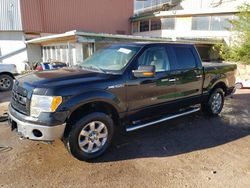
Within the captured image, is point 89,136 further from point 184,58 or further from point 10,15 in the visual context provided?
point 10,15

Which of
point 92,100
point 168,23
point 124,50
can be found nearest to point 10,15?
point 168,23

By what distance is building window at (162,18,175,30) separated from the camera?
23359 millimetres

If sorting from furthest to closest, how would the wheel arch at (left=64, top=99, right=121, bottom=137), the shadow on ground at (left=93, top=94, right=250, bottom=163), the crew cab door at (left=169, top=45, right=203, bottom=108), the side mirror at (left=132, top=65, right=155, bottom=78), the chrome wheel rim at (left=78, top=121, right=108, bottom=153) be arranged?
the crew cab door at (left=169, top=45, right=203, bottom=108), the shadow on ground at (left=93, top=94, right=250, bottom=163), the side mirror at (left=132, top=65, right=155, bottom=78), the chrome wheel rim at (left=78, top=121, right=108, bottom=153), the wheel arch at (left=64, top=99, right=121, bottom=137)

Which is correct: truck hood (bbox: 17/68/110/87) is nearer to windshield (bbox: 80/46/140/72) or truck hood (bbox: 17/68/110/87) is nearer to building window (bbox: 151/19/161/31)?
windshield (bbox: 80/46/140/72)

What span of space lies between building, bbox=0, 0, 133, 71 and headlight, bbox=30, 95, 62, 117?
41.2 feet

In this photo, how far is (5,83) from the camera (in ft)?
32.6

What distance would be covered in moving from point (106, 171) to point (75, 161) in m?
0.59

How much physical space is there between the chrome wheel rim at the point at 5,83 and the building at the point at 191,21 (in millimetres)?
11855

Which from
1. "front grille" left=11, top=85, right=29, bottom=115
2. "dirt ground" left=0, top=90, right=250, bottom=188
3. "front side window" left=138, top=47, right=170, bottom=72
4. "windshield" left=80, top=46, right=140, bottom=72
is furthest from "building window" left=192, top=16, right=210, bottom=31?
"front grille" left=11, top=85, right=29, bottom=115

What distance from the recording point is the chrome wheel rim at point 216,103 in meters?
6.24

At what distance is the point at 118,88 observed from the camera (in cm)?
401

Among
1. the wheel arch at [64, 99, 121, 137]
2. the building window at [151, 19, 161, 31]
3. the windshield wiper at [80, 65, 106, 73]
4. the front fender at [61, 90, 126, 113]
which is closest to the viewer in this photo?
the front fender at [61, 90, 126, 113]

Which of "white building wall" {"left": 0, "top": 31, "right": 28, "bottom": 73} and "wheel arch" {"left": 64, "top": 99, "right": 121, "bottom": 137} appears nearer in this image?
"wheel arch" {"left": 64, "top": 99, "right": 121, "bottom": 137}

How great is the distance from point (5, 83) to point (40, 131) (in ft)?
24.9
